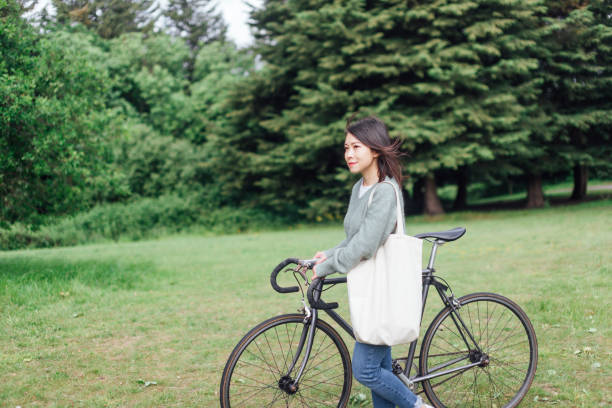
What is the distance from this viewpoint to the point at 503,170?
20.0m

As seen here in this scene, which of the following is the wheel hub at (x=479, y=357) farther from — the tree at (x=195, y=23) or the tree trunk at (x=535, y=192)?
the tree at (x=195, y=23)

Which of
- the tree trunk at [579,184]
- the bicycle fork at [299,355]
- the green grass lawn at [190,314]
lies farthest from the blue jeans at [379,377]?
the tree trunk at [579,184]

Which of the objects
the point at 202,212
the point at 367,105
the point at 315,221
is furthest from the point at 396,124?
the point at 202,212

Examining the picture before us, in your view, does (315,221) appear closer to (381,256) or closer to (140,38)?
(140,38)

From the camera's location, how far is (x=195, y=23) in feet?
153

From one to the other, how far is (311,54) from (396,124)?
5.25 metres

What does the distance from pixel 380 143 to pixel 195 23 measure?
155 feet

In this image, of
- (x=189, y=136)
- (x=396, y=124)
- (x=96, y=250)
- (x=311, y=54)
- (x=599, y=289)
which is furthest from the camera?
(x=189, y=136)

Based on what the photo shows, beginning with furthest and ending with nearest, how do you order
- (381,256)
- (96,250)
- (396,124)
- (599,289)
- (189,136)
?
(189,136) < (396,124) < (96,250) < (599,289) < (381,256)

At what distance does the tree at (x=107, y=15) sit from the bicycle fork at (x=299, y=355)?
35.0ft

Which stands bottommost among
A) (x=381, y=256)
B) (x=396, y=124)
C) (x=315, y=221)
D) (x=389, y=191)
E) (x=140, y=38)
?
(x=315, y=221)

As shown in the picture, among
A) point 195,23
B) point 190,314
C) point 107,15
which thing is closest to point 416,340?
point 190,314

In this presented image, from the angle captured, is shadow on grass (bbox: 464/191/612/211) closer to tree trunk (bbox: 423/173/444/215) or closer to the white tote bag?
tree trunk (bbox: 423/173/444/215)

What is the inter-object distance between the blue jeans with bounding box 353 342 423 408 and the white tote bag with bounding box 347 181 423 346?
16cm
